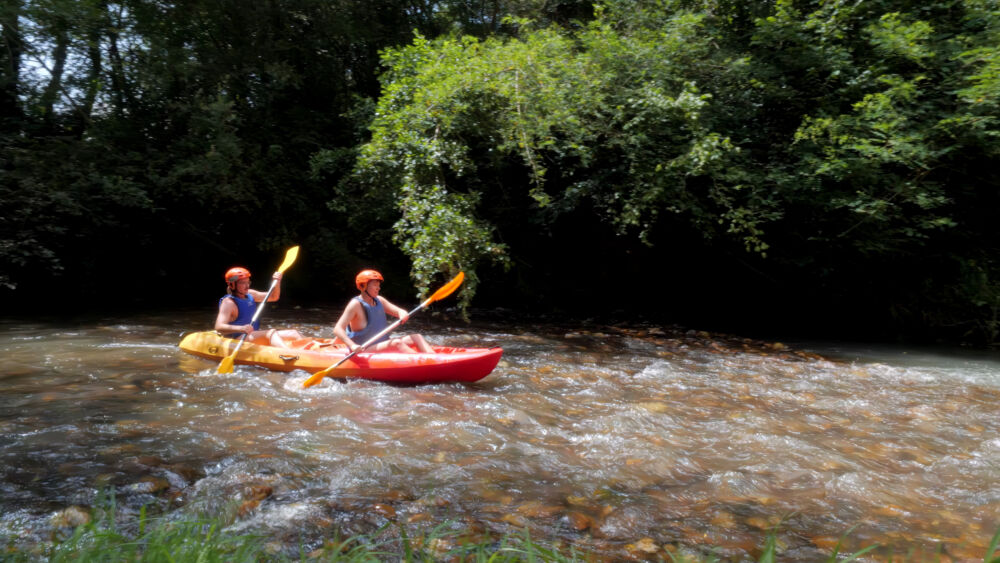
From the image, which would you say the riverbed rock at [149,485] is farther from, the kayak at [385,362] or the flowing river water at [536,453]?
the kayak at [385,362]

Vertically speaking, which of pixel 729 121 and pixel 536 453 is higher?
pixel 729 121

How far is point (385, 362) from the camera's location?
5094 millimetres

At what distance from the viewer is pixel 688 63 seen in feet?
26.0

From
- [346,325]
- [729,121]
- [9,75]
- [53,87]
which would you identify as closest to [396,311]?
[346,325]

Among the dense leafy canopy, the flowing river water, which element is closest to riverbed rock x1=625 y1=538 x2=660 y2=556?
the flowing river water

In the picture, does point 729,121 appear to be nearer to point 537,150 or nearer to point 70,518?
point 537,150

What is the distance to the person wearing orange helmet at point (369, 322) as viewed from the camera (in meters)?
5.45

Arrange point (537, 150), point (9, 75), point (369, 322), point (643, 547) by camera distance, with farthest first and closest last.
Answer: point (9, 75)
point (537, 150)
point (369, 322)
point (643, 547)

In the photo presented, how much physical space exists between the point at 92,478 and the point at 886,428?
4825 mm

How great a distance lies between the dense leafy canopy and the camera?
7.12 metres

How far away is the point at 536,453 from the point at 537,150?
17.5 feet

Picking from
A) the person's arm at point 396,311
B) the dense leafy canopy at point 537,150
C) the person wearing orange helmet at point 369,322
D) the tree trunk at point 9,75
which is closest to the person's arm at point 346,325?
the person wearing orange helmet at point 369,322

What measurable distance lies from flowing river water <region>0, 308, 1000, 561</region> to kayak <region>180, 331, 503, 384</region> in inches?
4.3

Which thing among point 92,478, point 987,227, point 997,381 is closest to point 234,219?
point 92,478
